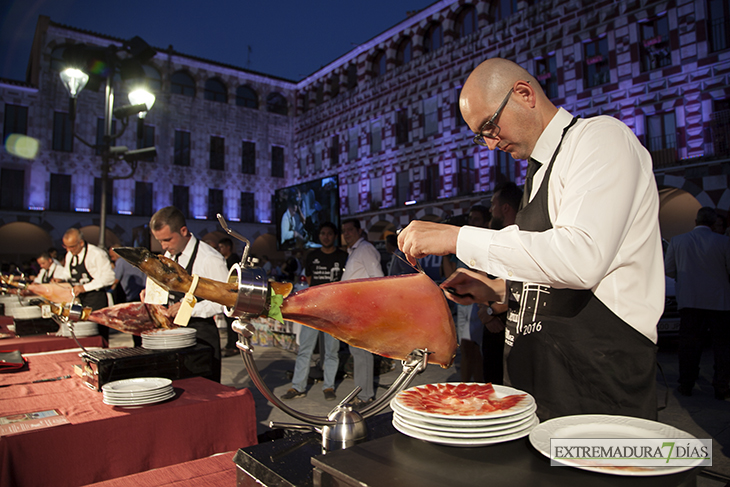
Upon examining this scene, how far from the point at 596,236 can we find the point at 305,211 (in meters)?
19.4

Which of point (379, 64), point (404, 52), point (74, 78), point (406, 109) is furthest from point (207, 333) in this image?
Answer: point (379, 64)

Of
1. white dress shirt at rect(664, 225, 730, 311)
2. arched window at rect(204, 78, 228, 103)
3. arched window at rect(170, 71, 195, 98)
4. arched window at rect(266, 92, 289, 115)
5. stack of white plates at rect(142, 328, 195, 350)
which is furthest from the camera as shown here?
arched window at rect(266, 92, 289, 115)

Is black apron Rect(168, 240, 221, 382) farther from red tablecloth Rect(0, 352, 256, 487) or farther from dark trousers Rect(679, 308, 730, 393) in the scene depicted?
dark trousers Rect(679, 308, 730, 393)

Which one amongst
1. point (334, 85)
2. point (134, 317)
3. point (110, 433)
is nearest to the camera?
point (110, 433)

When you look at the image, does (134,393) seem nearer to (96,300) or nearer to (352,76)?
(96,300)

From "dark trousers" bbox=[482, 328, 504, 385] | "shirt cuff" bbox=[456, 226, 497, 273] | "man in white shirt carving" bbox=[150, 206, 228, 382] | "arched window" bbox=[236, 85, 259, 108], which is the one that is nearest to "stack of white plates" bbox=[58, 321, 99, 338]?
"man in white shirt carving" bbox=[150, 206, 228, 382]

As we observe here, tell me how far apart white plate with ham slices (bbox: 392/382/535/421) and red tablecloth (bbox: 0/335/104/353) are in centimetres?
380

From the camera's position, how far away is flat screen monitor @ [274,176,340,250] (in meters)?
18.6

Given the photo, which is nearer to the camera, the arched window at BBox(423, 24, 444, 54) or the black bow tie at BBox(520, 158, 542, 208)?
the black bow tie at BBox(520, 158, 542, 208)

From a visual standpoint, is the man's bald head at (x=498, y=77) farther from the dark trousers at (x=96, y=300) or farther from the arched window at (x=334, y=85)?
the arched window at (x=334, y=85)

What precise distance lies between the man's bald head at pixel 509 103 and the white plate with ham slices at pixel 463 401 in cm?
79

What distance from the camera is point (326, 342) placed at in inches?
233

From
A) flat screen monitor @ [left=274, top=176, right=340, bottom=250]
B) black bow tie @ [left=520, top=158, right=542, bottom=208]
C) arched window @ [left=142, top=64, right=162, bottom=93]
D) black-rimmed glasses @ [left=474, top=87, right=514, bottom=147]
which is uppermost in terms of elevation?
arched window @ [left=142, top=64, right=162, bottom=93]

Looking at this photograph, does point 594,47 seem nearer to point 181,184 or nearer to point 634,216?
point 634,216
